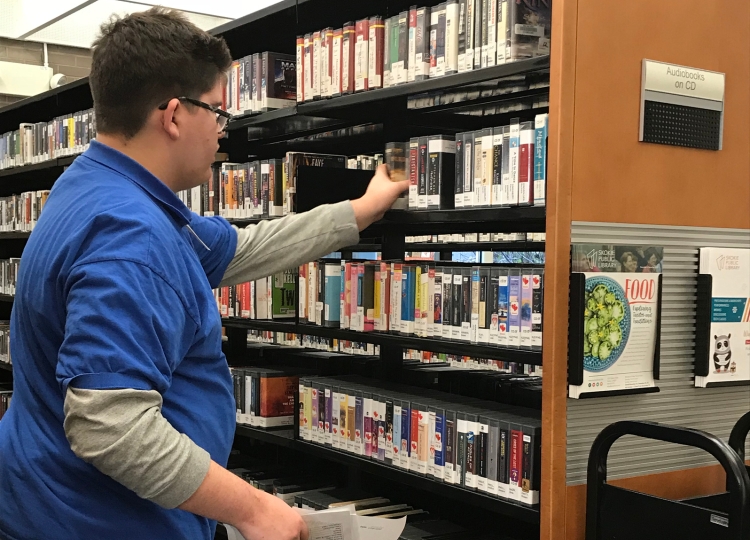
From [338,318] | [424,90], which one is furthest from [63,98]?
[424,90]

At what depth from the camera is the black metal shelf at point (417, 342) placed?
7.28ft

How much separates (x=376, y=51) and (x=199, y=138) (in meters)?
1.10

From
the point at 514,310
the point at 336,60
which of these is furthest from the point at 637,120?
the point at 336,60

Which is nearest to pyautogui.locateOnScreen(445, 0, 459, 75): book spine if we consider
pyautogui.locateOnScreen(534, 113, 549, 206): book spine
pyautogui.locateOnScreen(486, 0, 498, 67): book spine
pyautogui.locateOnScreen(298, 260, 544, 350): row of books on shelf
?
pyautogui.locateOnScreen(486, 0, 498, 67): book spine

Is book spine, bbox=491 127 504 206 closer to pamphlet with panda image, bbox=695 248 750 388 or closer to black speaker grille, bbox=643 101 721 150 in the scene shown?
black speaker grille, bbox=643 101 721 150

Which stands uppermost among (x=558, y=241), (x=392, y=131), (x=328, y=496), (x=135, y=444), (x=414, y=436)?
(x=392, y=131)

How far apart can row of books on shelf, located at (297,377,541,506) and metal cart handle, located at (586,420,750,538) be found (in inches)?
7.9

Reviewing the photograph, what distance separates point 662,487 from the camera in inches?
88.4

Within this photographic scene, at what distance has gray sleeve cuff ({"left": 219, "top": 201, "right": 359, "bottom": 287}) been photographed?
98.0 inches

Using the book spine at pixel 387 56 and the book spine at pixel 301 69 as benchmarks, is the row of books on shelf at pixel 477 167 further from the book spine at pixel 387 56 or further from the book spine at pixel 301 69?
the book spine at pixel 301 69

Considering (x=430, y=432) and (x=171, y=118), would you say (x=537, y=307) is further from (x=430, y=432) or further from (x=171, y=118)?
(x=171, y=118)

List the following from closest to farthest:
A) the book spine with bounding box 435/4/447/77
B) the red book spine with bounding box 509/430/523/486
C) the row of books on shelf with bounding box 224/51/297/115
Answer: the red book spine with bounding box 509/430/523/486 < the book spine with bounding box 435/4/447/77 < the row of books on shelf with bounding box 224/51/297/115

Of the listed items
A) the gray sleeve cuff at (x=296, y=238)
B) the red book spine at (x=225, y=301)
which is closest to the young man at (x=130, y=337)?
the gray sleeve cuff at (x=296, y=238)

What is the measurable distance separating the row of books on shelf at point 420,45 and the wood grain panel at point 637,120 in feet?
0.63
